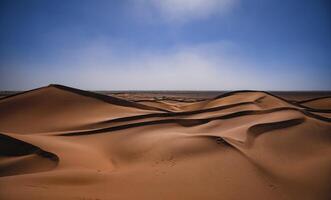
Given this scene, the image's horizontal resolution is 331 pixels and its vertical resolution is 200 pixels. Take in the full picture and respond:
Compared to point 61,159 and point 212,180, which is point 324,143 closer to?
point 212,180

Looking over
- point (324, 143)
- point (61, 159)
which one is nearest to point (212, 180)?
point (61, 159)

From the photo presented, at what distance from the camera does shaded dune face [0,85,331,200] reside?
3.39 metres

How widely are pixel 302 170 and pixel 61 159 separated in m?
4.33

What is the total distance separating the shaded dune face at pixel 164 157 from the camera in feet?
11.1

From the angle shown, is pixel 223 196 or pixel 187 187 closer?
A: pixel 223 196

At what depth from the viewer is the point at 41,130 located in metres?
7.23

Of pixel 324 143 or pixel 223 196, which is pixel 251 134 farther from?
pixel 223 196

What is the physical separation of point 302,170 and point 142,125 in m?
4.26

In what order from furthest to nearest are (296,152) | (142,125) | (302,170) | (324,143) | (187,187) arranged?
(142,125) < (324,143) < (296,152) < (302,170) < (187,187)

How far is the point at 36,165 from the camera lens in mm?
4277

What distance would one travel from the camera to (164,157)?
4.71 meters

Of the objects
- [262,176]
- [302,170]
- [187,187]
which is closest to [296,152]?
[302,170]

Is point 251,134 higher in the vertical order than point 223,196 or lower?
higher

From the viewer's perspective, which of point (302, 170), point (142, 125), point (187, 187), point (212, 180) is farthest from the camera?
point (142, 125)
